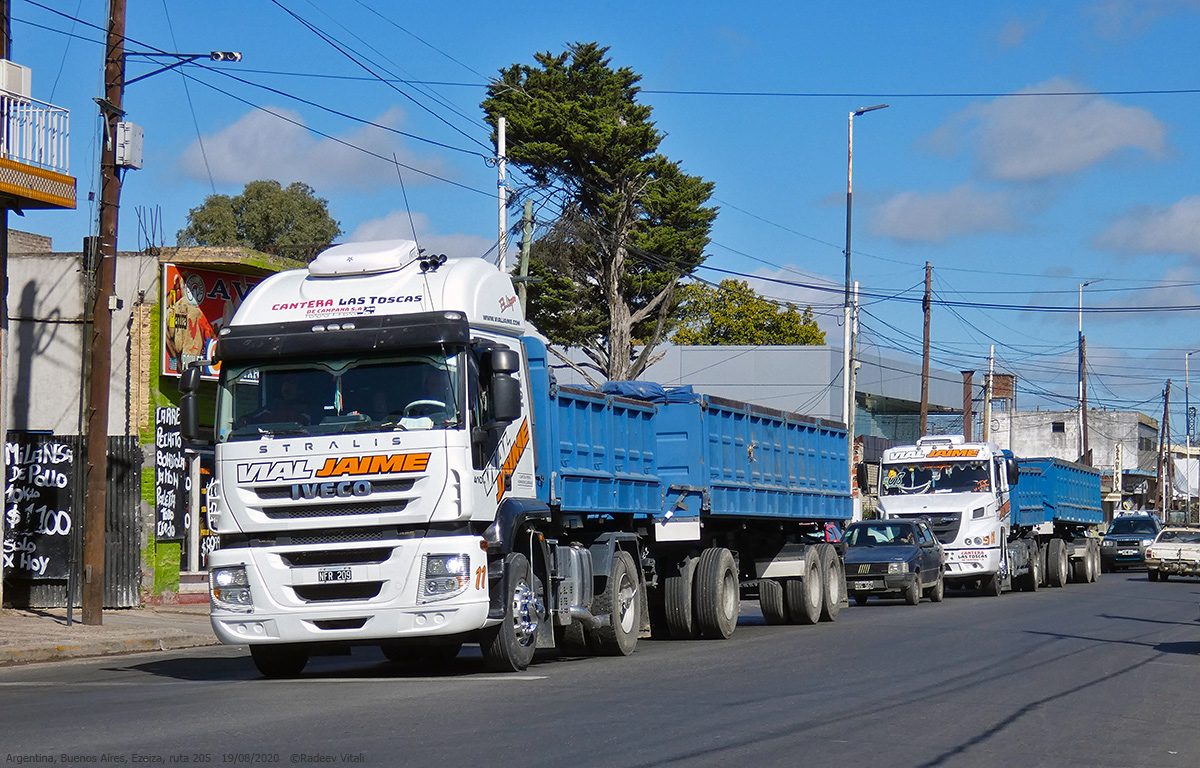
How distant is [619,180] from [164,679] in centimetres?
2837

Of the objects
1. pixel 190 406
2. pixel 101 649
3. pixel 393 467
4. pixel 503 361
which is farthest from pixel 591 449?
pixel 101 649

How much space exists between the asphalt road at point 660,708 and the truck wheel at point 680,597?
85 cm

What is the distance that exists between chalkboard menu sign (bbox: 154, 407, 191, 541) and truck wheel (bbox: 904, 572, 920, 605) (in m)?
13.1

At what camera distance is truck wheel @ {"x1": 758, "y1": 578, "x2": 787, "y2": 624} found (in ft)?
70.1

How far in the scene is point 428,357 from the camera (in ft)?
40.0

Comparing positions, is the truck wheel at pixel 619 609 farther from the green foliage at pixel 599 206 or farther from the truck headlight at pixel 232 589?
the green foliage at pixel 599 206

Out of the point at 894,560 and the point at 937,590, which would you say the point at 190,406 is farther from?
the point at 937,590

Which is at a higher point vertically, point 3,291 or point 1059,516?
point 3,291

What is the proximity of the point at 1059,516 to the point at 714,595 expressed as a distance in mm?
19742

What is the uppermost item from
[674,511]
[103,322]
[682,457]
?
[103,322]

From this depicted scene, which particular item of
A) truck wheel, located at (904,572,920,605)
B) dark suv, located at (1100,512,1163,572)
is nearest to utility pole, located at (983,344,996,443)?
dark suv, located at (1100,512,1163,572)

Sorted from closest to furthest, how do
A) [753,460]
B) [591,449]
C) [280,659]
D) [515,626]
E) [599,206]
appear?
[515,626] < [280,659] < [591,449] < [753,460] < [599,206]

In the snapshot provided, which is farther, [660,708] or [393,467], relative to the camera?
[393,467]

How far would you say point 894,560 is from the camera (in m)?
27.0
